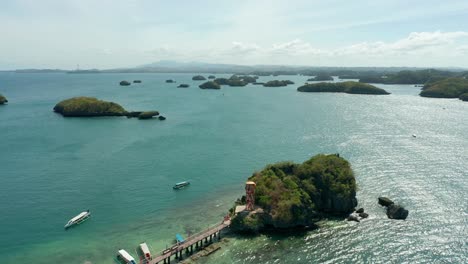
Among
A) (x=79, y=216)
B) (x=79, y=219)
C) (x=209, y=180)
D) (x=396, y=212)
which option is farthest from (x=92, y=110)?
(x=396, y=212)

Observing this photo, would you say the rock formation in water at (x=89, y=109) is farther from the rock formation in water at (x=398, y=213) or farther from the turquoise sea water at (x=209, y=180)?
the rock formation in water at (x=398, y=213)

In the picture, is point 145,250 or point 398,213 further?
point 398,213

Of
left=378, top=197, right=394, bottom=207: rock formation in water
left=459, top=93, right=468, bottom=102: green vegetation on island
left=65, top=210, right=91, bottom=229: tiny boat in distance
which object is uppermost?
left=459, top=93, right=468, bottom=102: green vegetation on island

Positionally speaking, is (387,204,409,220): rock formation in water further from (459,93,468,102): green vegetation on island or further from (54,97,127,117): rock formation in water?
(459,93,468,102): green vegetation on island

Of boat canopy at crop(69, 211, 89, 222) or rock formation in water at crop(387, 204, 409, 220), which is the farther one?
boat canopy at crop(69, 211, 89, 222)

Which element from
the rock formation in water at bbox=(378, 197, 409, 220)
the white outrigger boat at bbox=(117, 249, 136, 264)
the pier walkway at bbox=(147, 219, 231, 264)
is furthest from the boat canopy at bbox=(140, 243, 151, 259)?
the rock formation in water at bbox=(378, 197, 409, 220)

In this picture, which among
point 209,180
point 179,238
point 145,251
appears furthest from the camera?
point 209,180

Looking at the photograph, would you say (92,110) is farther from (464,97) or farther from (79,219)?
(464,97)
